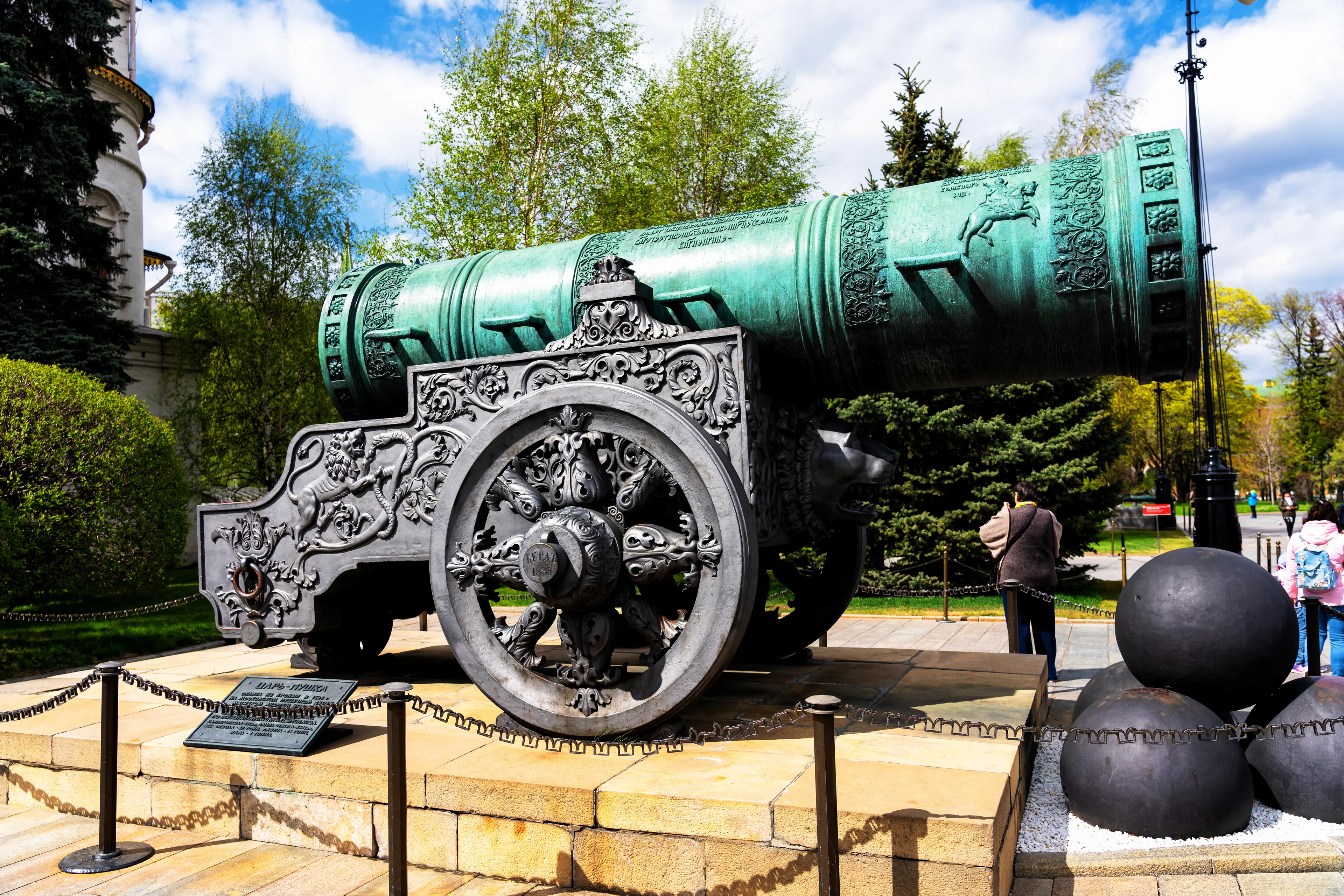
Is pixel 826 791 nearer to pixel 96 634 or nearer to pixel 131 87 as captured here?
pixel 96 634

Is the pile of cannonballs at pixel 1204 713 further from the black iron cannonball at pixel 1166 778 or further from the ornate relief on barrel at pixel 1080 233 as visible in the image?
the ornate relief on barrel at pixel 1080 233

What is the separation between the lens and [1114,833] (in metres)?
3.59

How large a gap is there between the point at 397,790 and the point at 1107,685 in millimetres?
3206

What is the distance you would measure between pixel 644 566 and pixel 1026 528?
427 centimetres

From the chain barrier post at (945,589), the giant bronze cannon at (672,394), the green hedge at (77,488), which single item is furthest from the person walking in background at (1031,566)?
the green hedge at (77,488)

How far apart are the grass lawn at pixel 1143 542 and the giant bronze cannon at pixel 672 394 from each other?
1701cm

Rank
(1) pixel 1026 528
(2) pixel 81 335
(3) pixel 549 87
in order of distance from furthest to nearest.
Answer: (3) pixel 549 87 < (2) pixel 81 335 < (1) pixel 1026 528

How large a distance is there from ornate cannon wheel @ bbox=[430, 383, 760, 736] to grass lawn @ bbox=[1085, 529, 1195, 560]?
1767 centimetres

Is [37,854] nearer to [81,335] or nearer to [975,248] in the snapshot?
[975,248]

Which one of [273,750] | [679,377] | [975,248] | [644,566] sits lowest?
[273,750]

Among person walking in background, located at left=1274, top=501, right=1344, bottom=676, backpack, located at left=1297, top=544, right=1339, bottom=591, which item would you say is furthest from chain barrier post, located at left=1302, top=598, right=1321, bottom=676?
backpack, located at left=1297, top=544, right=1339, bottom=591

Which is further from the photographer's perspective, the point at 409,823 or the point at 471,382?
the point at 471,382

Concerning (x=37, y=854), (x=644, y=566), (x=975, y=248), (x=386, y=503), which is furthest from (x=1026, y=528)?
(x=37, y=854)

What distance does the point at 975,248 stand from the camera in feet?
12.5
